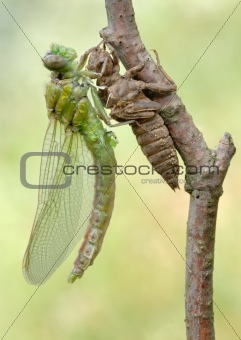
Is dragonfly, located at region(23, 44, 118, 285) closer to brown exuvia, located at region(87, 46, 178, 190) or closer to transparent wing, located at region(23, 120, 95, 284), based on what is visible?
transparent wing, located at region(23, 120, 95, 284)

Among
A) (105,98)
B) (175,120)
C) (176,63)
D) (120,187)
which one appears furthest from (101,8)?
(175,120)

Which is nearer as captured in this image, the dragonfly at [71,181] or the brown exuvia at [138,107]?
the brown exuvia at [138,107]

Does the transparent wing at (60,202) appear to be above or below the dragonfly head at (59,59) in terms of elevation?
below

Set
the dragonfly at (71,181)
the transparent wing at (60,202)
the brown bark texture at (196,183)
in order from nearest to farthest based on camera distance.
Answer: the brown bark texture at (196,183), the dragonfly at (71,181), the transparent wing at (60,202)

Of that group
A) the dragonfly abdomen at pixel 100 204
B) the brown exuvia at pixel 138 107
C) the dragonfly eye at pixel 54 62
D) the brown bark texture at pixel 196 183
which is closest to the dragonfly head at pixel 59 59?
the dragonfly eye at pixel 54 62

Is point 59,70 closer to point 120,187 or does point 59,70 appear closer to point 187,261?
point 187,261

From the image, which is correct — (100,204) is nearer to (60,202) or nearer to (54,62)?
(60,202)

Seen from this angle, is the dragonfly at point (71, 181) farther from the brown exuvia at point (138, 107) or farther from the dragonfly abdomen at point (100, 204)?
the brown exuvia at point (138, 107)
